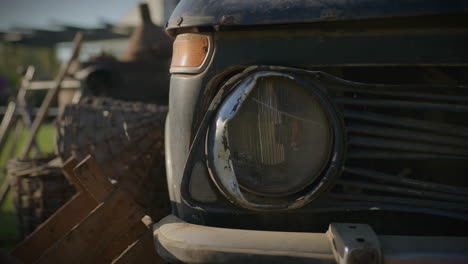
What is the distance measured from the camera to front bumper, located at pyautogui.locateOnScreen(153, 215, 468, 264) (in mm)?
1100

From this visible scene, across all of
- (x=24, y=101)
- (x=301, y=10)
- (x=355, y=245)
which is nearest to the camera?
(x=355, y=245)

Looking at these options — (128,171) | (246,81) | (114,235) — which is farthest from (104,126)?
(246,81)

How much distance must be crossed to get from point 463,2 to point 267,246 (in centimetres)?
83

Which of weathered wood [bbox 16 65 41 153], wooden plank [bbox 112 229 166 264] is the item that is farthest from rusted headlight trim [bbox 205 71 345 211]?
weathered wood [bbox 16 65 41 153]

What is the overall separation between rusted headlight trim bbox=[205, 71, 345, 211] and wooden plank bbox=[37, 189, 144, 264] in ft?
2.15

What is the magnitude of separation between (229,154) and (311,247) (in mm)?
338

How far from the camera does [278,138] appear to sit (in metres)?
1.24

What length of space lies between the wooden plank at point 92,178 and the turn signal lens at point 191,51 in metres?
0.62

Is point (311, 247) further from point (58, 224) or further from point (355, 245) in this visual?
point (58, 224)

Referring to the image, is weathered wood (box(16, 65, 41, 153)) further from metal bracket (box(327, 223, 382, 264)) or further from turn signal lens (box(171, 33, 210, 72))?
metal bracket (box(327, 223, 382, 264))

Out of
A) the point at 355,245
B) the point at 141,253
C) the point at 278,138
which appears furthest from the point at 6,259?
the point at 355,245

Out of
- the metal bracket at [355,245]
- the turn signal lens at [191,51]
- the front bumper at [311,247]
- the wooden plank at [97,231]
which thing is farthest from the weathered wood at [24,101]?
the metal bracket at [355,245]

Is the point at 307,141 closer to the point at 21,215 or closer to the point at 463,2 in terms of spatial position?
the point at 463,2

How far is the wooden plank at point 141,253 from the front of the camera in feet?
5.52
